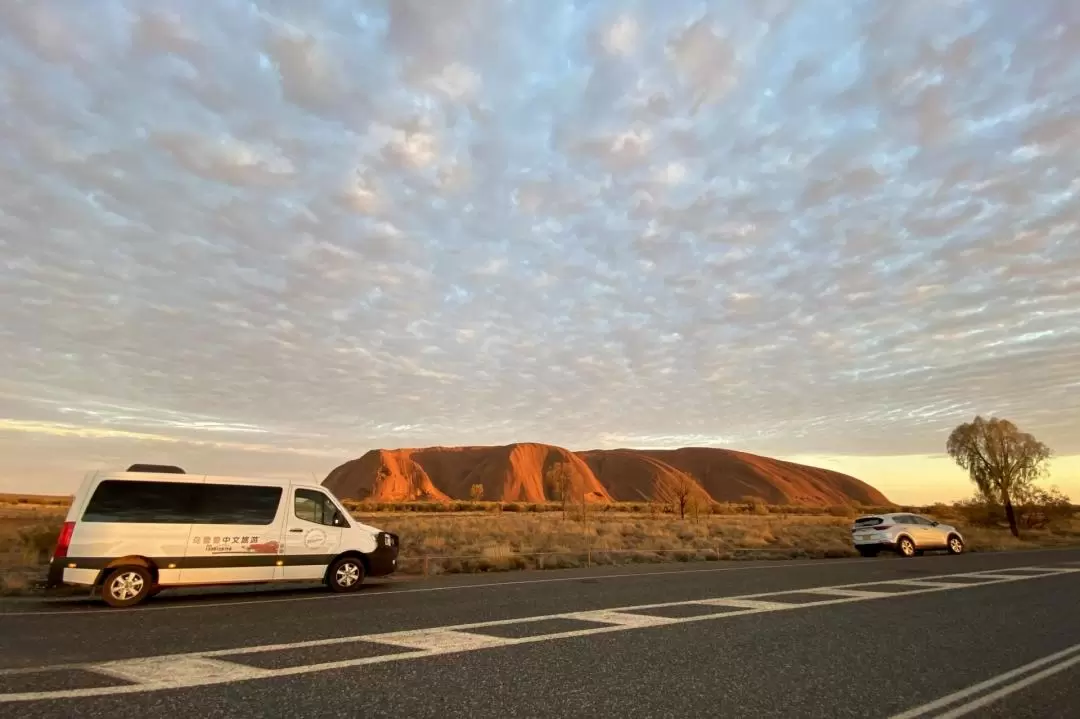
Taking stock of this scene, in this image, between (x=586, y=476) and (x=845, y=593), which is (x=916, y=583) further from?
(x=586, y=476)

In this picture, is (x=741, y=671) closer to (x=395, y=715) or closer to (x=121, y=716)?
(x=395, y=715)

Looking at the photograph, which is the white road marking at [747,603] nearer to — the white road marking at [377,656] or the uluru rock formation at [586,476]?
the white road marking at [377,656]

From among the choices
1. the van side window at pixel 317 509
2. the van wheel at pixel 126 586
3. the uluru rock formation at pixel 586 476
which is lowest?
the van wheel at pixel 126 586

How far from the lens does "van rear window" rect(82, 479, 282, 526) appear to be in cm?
1198

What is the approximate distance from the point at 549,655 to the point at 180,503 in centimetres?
852

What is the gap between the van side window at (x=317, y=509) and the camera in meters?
13.7

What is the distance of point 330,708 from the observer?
17.0 ft

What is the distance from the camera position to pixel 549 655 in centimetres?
726

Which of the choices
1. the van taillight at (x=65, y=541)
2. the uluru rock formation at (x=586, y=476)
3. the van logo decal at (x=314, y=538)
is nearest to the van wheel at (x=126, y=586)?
the van taillight at (x=65, y=541)

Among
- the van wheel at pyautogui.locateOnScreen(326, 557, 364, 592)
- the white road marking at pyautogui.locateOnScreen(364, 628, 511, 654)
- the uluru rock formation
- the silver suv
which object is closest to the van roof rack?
the van wheel at pyautogui.locateOnScreen(326, 557, 364, 592)

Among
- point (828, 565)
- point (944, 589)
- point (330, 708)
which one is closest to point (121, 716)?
point (330, 708)

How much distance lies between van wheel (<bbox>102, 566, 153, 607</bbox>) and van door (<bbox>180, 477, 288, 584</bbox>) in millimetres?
591

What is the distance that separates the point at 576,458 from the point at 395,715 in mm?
145961

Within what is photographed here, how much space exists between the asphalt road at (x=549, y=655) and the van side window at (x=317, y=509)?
55.7 inches
